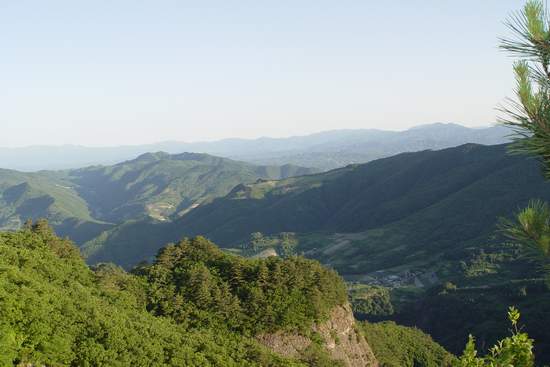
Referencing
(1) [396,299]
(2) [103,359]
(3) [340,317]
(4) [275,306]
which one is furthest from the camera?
(1) [396,299]

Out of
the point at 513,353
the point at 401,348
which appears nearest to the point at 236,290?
the point at 401,348

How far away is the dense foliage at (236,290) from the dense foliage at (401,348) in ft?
62.9

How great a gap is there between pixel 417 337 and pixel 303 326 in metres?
43.5

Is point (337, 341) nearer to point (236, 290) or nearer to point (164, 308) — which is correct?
point (236, 290)

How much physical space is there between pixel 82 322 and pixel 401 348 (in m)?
63.5

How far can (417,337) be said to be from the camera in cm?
9038

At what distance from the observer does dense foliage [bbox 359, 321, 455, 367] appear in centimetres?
7793

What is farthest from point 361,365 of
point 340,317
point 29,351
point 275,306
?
point 29,351

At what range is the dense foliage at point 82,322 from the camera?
31922 millimetres

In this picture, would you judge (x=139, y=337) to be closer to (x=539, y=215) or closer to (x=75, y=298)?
(x=75, y=298)

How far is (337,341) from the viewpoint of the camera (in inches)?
2388

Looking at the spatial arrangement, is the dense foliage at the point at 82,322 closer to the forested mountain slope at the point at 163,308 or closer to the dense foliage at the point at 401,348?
the forested mountain slope at the point at 163,308

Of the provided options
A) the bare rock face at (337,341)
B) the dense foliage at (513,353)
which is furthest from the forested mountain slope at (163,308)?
the dense foliage at (513,353)

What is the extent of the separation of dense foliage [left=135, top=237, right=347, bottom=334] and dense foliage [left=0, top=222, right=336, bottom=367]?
152 centimetres
